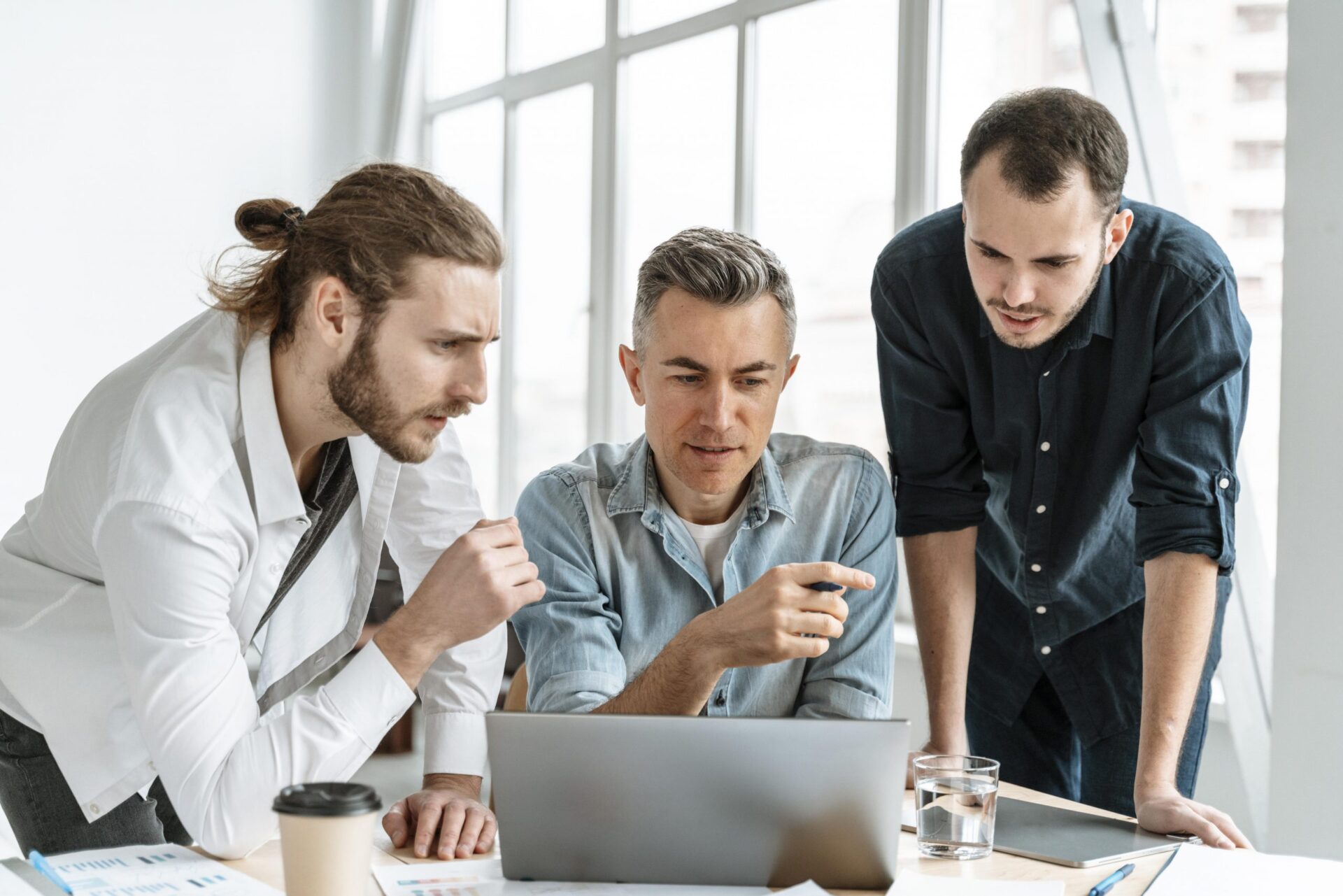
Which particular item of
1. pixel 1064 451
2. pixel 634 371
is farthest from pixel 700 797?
pixel 1064 451

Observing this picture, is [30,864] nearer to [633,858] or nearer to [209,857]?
[209,857]

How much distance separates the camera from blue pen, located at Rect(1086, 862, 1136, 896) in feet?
3.67

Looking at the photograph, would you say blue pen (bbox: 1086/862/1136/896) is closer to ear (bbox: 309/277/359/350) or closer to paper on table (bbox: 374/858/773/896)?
paper on table (bbox: 374/858/773/896)

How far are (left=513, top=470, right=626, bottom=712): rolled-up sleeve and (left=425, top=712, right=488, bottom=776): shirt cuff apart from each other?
85 millimetres

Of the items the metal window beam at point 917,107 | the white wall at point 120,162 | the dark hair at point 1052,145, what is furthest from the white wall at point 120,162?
the dark hair at point 1052,145

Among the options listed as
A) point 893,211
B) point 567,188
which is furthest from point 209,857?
point 567,188

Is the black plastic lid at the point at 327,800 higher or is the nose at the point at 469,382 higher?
the nose at the point at 469,382

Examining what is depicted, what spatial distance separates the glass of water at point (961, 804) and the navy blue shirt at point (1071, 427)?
63 cm

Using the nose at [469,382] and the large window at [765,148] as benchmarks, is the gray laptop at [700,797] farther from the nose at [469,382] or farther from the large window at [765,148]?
the large window at [765,148]

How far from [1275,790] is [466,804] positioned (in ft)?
5.36

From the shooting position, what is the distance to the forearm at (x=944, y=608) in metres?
1.86

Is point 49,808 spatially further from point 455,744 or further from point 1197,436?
point 1197,436

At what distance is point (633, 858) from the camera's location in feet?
3.68

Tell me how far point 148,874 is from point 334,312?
0.67m
